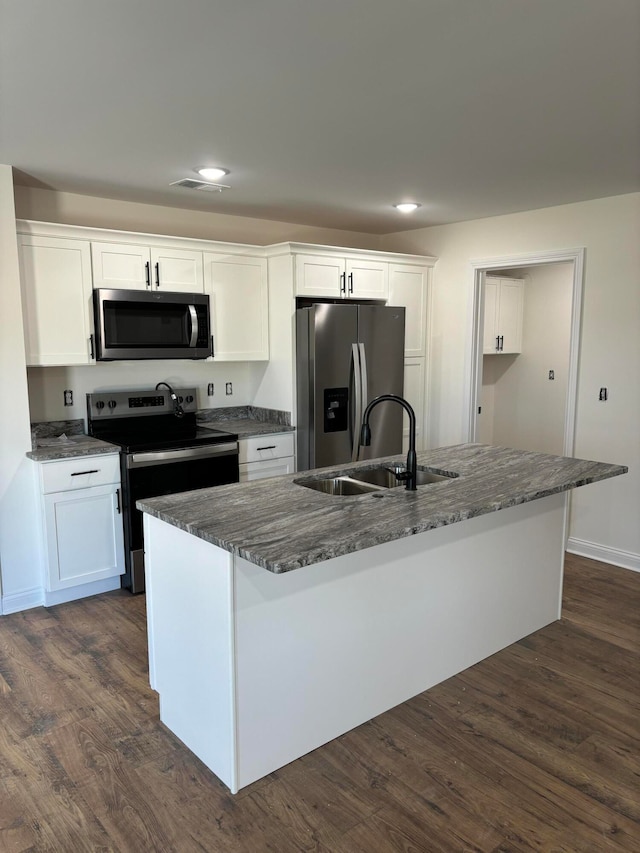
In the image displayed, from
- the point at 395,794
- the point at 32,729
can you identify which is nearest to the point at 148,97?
the point at 32,729

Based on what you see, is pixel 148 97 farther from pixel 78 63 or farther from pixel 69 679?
pixel 69 679

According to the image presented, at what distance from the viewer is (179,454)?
12.6 ft

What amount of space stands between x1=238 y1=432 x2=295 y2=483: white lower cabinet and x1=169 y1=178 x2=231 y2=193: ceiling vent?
5.19ft

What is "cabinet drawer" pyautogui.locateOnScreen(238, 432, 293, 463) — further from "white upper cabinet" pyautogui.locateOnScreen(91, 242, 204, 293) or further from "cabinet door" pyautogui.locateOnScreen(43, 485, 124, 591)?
"white upper cabinet" pyautogui.locateOnScreen(91, 242, 204, 293)

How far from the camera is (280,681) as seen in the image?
2.18 meters

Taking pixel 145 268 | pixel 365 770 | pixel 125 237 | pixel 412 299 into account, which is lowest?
pixel 365 770

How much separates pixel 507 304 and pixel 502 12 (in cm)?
457

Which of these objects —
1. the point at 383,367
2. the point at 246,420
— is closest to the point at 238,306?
the point at 246,420

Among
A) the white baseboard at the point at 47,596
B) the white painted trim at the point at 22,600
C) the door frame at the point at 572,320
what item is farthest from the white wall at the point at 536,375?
the white painted trim at the point at 22,600

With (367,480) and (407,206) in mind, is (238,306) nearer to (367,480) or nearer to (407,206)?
(407,206)

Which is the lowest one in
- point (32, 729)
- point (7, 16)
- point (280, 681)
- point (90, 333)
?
point (32, 729)

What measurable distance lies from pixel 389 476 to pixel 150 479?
59.7 inches

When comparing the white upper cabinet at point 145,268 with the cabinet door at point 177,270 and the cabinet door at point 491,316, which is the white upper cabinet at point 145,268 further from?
the cabinet door at point 491,316

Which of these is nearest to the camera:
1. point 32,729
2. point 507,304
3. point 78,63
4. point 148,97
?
point 78,63
